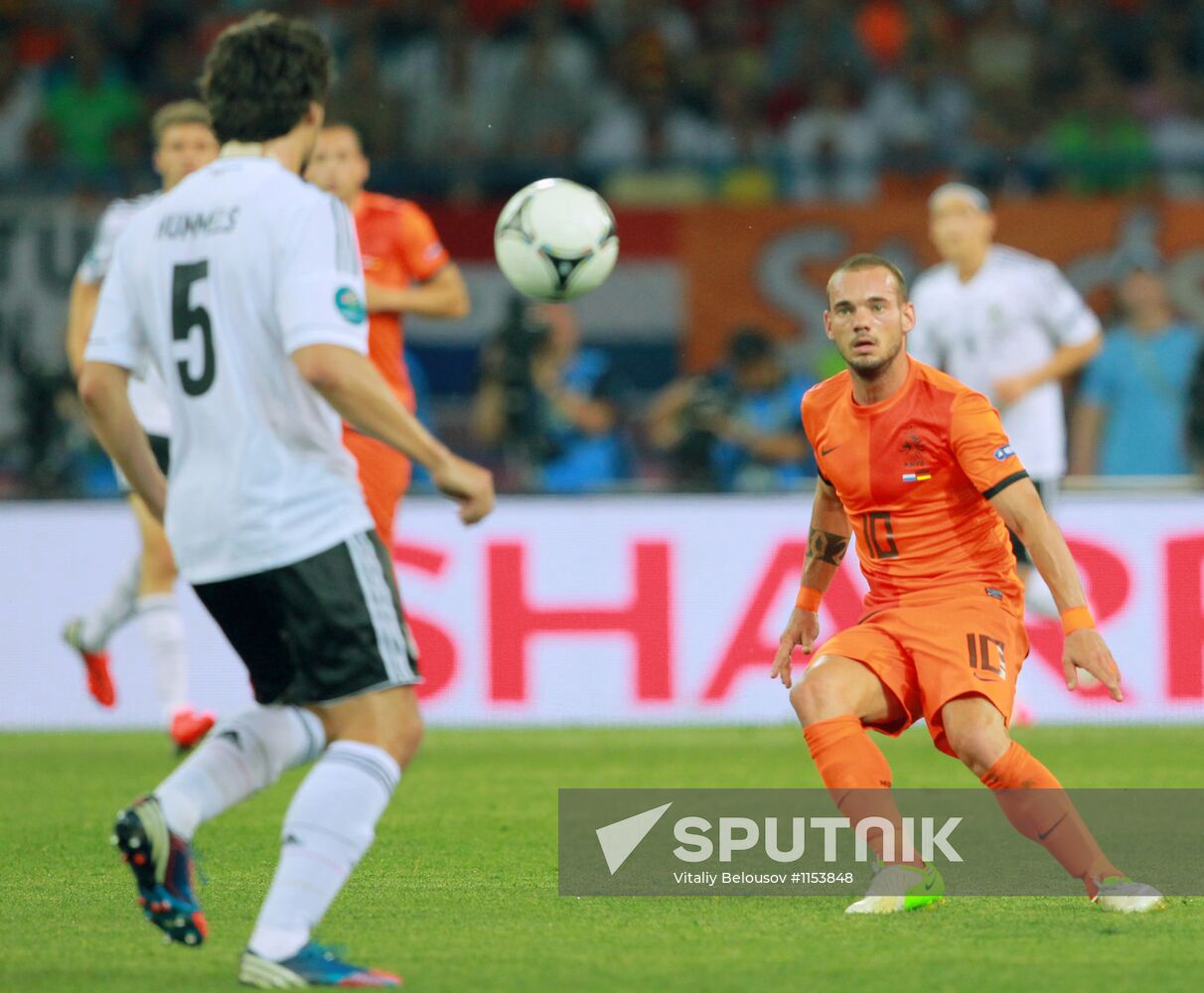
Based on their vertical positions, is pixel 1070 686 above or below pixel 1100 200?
below

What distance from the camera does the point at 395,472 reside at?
762 centimetres

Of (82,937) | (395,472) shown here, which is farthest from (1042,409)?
(82,937)

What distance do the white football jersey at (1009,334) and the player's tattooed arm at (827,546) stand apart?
145 inches

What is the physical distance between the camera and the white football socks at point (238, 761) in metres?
4.11

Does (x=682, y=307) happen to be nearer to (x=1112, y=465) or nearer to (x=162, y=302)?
→ (x=1112, y=465)

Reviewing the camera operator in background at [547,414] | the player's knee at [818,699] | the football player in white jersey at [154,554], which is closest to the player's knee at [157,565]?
the football player in white jersey at [154,554]

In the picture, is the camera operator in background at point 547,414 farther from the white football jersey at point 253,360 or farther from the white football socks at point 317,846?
the white football socks at point 317,846

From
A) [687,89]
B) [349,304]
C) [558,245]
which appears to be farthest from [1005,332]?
[687,89]

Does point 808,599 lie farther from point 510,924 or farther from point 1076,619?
point 510,924

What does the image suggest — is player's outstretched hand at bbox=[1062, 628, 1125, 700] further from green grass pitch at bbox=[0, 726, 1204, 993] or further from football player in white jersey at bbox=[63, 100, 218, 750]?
football player in white jersey at bbox=[63, 100, 218, 750]

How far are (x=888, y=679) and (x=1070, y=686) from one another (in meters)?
0.67

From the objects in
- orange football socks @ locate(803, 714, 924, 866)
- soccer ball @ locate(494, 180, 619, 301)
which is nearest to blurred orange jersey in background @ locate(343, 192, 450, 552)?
soccer ball @ locate(494, 180, 619, 301)

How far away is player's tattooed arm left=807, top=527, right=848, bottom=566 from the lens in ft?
18.1

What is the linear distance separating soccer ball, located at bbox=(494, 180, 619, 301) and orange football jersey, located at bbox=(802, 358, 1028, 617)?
4.32 ft
